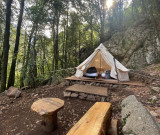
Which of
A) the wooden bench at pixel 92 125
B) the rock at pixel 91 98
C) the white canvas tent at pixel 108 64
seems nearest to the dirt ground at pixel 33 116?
the rock at pixel 91 98

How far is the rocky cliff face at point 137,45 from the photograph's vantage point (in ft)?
19.7

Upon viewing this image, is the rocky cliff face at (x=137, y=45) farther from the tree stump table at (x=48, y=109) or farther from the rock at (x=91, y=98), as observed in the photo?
the tree stump table at (x=48, y=109)

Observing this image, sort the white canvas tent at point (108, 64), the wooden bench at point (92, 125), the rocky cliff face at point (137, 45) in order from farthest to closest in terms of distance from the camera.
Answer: the rocky cliff face at point (137, 45)
the white canvas tent at point (108, 64)
the wooden bench at point (92, 125)

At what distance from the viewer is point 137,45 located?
273 inches

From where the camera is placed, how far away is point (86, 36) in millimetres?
10656

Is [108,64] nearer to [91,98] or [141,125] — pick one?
[91,98]

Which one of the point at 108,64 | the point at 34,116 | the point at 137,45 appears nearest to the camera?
the point at 34,116

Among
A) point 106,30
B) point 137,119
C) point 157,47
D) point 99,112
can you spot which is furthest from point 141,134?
point 106,30

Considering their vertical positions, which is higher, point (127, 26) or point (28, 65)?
point (127, 26)

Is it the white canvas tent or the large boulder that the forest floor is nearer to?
the large boulder

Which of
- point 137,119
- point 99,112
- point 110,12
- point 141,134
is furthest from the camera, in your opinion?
point 110,12

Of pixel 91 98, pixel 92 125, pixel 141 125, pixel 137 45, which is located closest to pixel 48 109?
pixel 92 125

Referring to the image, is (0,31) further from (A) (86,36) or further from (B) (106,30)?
(B) (106,30)

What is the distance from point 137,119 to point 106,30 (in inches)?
395
